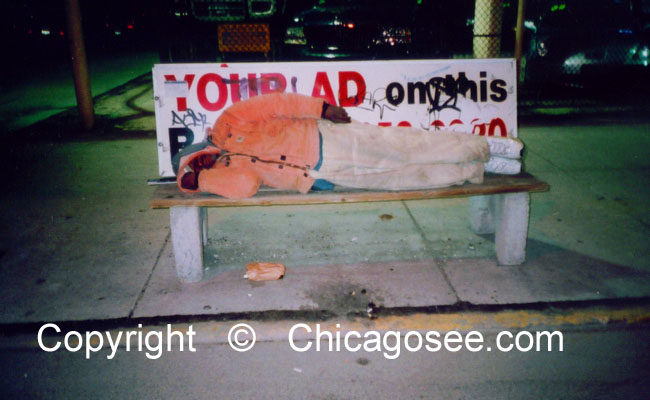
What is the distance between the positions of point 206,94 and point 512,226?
A: 2483 mm

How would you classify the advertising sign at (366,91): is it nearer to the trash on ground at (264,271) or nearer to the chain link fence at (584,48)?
the trash on ground at (264,271)

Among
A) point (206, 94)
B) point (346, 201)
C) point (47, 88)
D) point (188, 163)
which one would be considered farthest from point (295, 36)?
point (47, 88)

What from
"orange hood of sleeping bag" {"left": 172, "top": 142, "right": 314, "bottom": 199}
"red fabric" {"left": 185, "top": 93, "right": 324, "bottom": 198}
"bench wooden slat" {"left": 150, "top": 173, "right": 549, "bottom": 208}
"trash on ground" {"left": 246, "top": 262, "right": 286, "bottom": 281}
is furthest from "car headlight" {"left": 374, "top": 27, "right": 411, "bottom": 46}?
"trash on ground" {"left": 246, "top": 262, "right": 286, "bottom": 281}

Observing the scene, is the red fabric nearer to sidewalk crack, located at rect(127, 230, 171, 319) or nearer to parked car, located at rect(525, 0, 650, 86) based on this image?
sidewalk crack, located at rect(127, 230, 171, 319)

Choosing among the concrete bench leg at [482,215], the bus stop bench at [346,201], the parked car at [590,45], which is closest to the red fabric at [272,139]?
the bus stop bench at [346,201]

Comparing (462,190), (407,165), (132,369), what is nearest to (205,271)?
(132,369)

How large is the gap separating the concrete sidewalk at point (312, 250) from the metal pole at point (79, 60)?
177 centimetres

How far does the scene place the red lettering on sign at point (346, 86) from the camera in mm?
3838

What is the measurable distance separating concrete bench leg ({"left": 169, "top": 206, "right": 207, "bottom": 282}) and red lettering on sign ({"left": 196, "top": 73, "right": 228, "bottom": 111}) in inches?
40.0

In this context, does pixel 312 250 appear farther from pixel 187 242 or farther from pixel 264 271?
pixel 187 242

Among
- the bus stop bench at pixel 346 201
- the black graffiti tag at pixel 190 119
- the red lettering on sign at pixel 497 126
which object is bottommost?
the bus stop bench at pixel 346 201

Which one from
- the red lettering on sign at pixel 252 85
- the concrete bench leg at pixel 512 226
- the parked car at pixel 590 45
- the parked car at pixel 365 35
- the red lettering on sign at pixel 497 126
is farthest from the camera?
the parked car at pixel 590 45

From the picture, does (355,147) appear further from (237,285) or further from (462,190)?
(237,285)

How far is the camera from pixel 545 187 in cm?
310
